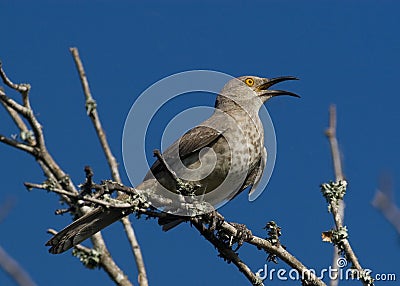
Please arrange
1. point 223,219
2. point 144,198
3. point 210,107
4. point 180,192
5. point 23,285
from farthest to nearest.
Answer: point 210,107
point 223,219
point 180,192
point 144,198
point 23,285

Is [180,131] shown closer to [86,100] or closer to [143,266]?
[86,100]

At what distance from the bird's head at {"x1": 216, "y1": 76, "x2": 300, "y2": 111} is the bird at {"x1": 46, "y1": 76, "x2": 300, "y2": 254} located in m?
0.52

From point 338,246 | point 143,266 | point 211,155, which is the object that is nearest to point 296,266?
point 338,246

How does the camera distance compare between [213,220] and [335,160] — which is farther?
[213,220]

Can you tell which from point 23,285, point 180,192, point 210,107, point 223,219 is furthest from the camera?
point 210,107

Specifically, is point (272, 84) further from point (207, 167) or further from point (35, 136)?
point (35, 136)

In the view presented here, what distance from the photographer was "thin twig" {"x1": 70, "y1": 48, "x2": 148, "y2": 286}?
655 cm

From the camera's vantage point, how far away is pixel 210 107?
8.95 metres

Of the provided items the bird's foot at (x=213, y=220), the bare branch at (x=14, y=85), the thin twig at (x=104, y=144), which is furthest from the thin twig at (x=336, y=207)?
the bare branch at (x=14, y=85)

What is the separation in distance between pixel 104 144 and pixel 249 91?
113 inches

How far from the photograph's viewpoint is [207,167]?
290 inches

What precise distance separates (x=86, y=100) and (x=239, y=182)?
2040 millimetres

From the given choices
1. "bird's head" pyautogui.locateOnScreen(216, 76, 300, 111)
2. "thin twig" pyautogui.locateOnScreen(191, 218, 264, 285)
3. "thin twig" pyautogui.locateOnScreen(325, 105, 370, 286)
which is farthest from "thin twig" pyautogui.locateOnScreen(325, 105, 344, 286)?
"bird's head" pyautogui.locateOnScreen(216, 76, 300, 111)

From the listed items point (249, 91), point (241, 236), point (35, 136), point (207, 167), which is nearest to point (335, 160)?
point (241, 236)
